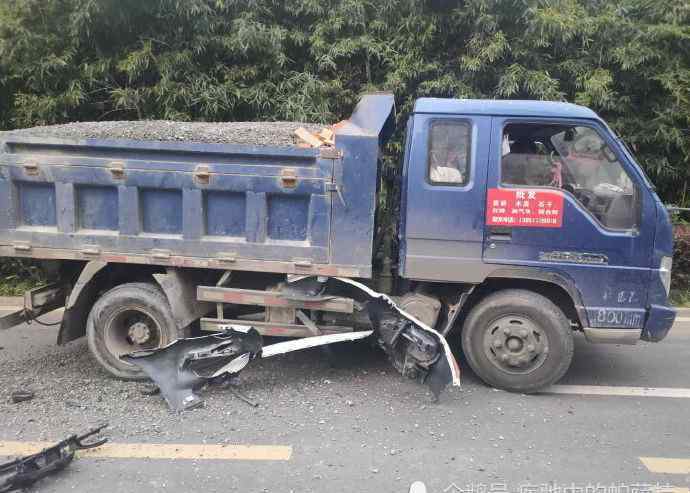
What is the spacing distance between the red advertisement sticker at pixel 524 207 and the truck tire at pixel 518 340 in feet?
1.79

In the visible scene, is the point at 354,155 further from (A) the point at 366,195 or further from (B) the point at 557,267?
(B) the point at 557,267

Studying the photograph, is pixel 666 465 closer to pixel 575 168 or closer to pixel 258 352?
pixel 575 168

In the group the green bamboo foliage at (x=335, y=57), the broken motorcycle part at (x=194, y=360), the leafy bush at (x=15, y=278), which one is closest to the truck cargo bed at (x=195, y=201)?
the broken motorcycle part at (x=194, y=360)

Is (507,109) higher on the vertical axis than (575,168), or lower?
higher

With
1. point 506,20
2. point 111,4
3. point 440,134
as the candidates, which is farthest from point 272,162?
point 506,20

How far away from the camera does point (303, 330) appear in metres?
4.38

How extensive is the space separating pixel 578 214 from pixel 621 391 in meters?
1.44

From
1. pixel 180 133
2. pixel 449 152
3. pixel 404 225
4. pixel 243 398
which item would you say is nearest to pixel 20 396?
pixel 243 398

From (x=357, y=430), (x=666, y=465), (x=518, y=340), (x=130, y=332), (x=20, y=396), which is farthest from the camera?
(x=130, y=332)

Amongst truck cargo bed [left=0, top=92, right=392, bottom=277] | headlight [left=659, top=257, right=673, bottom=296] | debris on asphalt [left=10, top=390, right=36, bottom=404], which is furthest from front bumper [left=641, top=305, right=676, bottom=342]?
debris on asphalt [left=10, top=390, right=36, bottom=404]

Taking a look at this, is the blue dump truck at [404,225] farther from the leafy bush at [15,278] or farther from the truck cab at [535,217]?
the leafy bush at [15,278]

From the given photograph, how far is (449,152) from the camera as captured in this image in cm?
423

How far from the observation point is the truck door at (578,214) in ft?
13.5

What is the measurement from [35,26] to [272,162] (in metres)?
4.60
